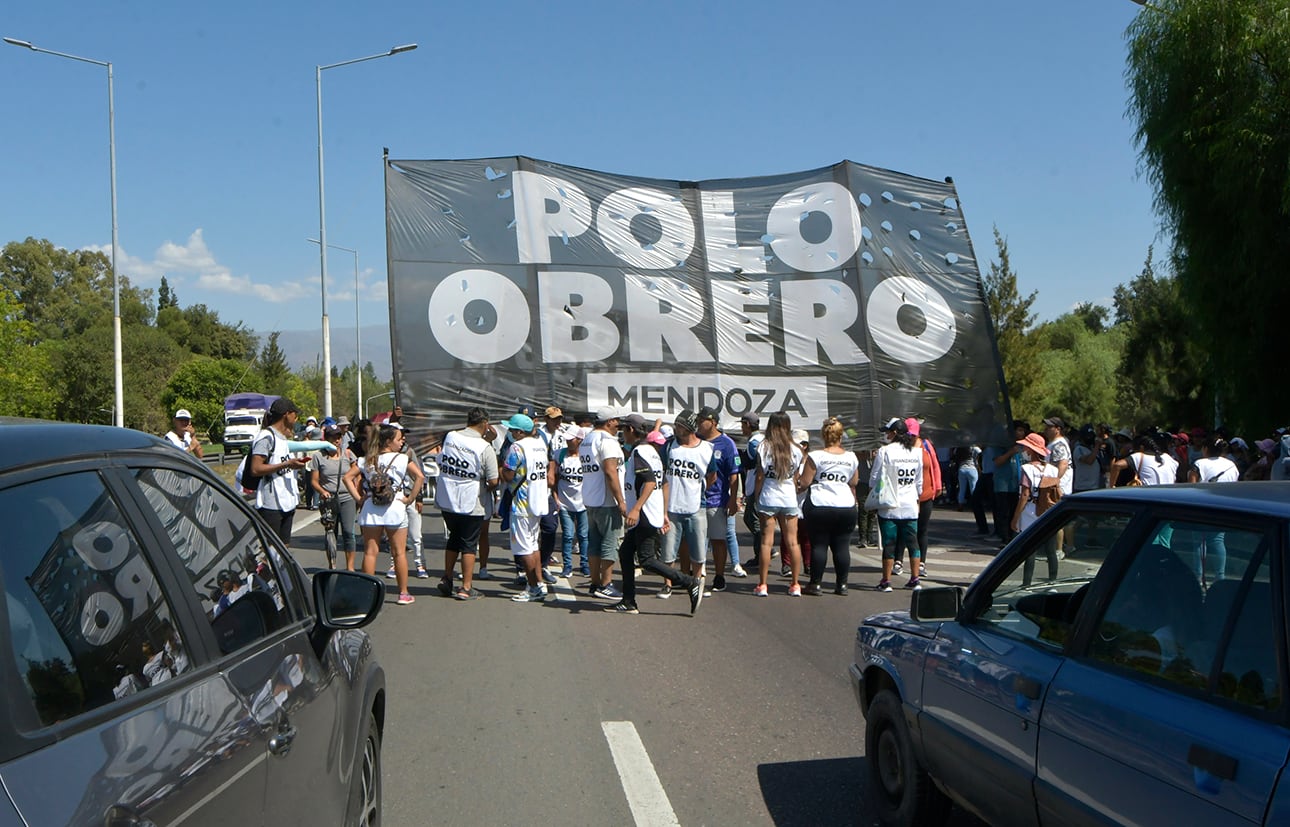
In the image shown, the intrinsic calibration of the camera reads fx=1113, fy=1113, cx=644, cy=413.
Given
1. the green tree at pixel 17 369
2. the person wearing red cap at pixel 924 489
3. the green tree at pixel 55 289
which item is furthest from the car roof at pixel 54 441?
the green tree at pixel 55 289

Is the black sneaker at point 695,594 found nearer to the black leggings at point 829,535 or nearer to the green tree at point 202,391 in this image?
the black leggings at point 829,535

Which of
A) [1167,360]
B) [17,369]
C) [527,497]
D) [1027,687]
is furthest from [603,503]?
[17,369]

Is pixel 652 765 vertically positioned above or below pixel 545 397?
below

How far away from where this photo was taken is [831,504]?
11.2m

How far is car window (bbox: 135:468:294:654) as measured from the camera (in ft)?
8.70

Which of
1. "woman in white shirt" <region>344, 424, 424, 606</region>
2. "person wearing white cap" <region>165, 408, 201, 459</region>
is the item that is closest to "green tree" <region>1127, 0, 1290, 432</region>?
"woman in white shirt" <region>344, 424, 424, 606</region>

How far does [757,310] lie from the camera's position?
14.4 m

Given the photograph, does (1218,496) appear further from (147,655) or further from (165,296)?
(165,296)

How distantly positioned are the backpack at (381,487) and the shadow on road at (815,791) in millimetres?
6058

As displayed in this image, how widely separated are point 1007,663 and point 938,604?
587 mm

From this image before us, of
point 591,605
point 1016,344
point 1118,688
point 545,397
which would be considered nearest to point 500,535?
point 545,397

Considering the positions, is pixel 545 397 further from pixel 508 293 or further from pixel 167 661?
pixel 167 661

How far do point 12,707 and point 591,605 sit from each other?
9234mm

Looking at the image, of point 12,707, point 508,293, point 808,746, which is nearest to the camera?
point 12,707
